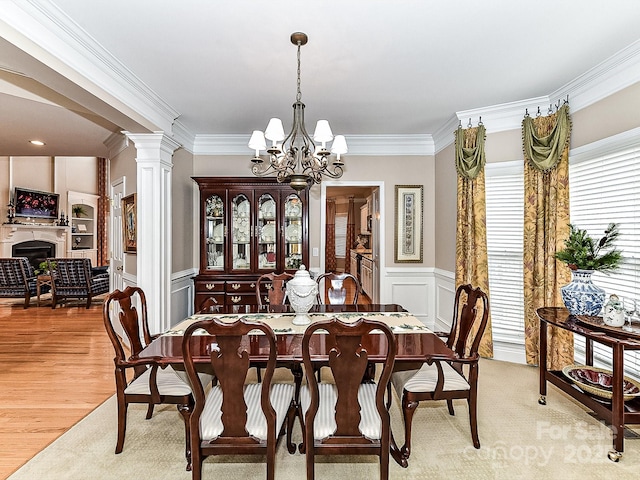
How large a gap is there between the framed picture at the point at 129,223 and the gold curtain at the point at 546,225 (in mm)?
4319

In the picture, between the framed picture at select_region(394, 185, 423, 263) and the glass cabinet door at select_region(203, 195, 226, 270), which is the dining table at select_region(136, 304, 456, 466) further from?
the framed picture at select_region(394, 185, 423, 263)

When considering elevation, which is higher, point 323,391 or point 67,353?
point 323,391

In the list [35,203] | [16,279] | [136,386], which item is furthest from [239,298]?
[35,203]

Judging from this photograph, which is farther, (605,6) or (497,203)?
(497,203)

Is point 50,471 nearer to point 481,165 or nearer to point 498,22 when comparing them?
point 498,22

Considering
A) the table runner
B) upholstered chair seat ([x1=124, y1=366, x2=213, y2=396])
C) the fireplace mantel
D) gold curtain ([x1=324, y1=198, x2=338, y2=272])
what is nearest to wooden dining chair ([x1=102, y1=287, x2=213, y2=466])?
upholstered chair seat ([x1=124, y1=366, x2=213, y2=396])

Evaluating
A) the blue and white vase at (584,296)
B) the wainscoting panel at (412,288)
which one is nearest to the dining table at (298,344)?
the blue and white vase at (584,296)

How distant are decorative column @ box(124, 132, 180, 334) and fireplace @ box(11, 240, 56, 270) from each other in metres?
6.86

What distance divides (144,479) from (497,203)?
3790mm

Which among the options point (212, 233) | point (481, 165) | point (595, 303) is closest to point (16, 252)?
point (212, 233)

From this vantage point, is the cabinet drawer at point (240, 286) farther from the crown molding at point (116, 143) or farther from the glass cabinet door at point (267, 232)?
the crown molding at point (116, 143)

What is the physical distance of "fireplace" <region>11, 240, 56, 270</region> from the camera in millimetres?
8367

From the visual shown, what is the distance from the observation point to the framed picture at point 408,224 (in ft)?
15.6

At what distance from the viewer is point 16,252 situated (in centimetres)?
832
